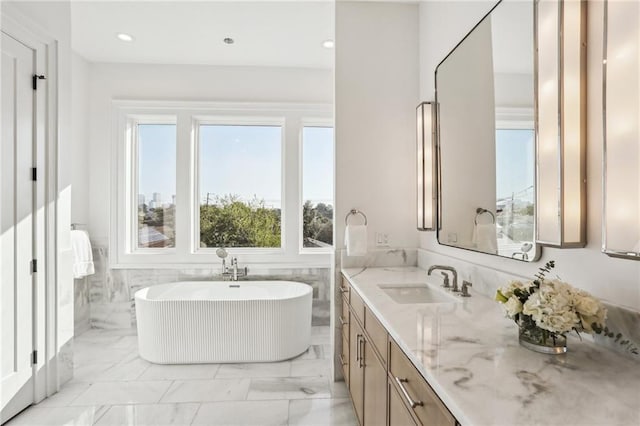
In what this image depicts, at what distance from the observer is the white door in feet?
6.62

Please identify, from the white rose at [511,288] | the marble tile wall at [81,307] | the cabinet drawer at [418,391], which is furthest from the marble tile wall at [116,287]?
the white rose at [511,288]

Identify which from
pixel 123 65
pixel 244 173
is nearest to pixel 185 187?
pixel 244 173

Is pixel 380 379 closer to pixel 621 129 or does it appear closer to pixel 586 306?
pixel 586 306

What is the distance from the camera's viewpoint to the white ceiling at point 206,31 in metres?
2.71

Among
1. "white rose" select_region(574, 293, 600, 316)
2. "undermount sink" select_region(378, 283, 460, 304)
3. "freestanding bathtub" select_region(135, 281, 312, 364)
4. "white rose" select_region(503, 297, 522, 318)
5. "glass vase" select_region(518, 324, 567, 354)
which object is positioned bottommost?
"freestanding bathtub" select_region(135, 281, 312, 364)

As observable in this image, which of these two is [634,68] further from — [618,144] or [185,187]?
[185,187]

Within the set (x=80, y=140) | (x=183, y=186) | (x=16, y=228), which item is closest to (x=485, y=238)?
(x=16, y=228)

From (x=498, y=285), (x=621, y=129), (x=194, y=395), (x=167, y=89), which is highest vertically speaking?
(x=167, y=89)

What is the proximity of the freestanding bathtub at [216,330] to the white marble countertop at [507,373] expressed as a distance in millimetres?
1722

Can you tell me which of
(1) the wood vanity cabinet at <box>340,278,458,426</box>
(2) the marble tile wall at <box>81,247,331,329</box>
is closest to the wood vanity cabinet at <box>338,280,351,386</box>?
(1) the wood vanity cabinet at <box>340,278,458,426</box>

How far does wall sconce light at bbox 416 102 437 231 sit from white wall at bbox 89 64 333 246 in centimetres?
160

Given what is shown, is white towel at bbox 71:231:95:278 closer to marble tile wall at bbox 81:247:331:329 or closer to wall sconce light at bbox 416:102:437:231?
marble tile wall at bbox 81:247:331:329

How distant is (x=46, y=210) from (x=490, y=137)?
9.06 feet

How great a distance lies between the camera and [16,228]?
2.09 m
